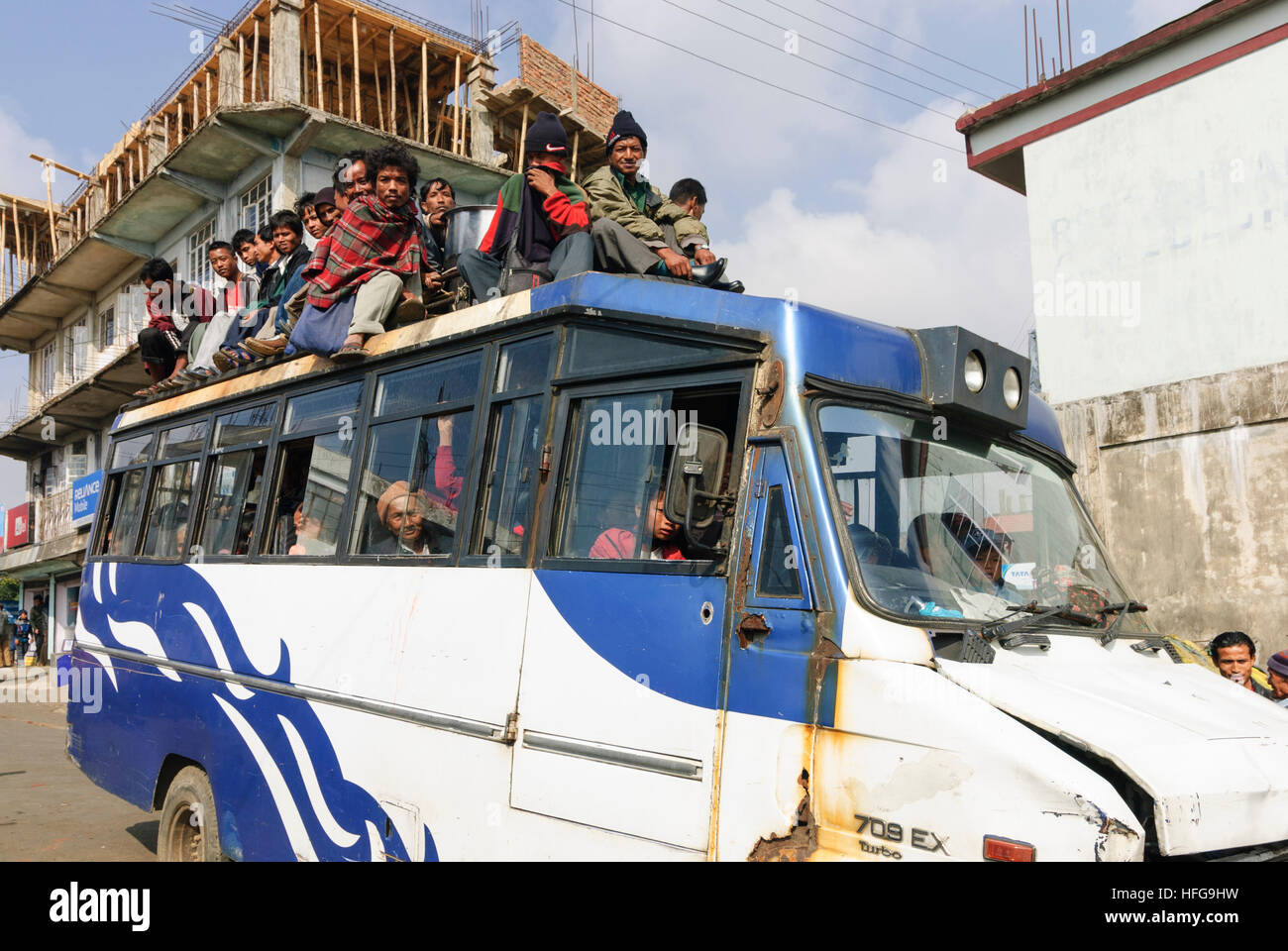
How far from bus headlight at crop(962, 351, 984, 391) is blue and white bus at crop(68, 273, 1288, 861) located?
0.04 ft

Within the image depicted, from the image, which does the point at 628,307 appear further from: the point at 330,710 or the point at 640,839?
the point at 330,710

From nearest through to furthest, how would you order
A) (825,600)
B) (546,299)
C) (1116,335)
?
1. (825,600)
2. (546,299)
3. (1116,335)

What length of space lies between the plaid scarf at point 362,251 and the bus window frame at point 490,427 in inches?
62.6

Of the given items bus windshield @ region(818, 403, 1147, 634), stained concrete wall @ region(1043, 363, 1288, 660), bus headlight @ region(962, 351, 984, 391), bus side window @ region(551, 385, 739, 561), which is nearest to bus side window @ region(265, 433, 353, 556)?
bus side window @ region(551, 385, 739, 561)

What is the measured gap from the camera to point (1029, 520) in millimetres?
3924

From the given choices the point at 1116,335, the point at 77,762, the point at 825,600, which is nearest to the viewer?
the point at 825,600

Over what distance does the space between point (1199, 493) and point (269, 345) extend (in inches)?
324

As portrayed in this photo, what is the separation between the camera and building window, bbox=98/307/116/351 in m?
26.4

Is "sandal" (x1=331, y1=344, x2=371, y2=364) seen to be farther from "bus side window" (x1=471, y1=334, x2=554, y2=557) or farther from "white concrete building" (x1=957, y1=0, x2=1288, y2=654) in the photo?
"white concrete building" (x1=957, y1=0, x2=1288, y2=654)

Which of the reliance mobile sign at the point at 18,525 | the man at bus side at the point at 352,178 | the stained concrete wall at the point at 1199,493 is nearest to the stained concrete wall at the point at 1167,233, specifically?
the stained concrete wall at the point at 1199,493

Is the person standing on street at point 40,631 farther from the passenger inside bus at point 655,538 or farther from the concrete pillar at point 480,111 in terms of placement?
the passenger inside bus at point 655,538

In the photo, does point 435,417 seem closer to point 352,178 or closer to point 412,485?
point 412,485
